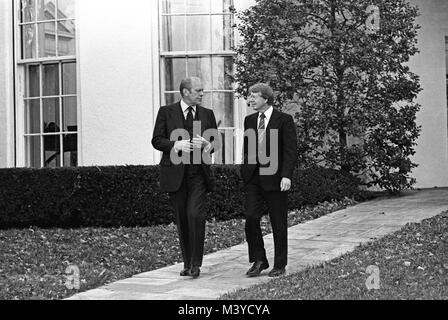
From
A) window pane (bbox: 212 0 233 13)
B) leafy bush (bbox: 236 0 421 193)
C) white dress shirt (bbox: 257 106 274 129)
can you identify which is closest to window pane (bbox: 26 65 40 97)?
window pane (bbox: 212 0 233 13)

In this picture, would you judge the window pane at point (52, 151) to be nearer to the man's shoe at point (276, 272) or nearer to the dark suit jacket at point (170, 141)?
the dark suit jacket at point (170, 141)

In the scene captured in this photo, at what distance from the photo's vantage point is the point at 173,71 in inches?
509

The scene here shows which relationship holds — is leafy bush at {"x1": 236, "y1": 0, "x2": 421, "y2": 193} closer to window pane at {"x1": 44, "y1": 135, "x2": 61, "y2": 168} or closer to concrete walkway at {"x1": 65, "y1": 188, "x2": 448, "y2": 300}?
concrete walkway at {"x1": 65, "y1": 188, "x2": 448, "y2": 300}

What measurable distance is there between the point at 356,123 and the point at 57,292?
6.82 m

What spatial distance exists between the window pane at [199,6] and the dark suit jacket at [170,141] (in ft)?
18.6

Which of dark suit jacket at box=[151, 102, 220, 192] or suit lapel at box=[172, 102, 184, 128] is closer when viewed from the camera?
dark suit jacket at box=[151, 102, 220, 192]

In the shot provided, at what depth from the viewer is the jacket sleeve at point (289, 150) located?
7168 millimetres

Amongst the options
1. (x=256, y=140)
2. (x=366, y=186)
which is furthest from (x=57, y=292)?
(x=366, y=186)

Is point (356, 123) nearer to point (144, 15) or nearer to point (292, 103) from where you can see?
point (292, 103)

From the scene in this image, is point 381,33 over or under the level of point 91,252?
over

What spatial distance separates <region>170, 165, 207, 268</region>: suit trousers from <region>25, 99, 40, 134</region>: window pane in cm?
709

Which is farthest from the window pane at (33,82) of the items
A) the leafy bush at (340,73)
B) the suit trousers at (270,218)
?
the suit trousers at (270,218)

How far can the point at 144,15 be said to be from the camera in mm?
12711

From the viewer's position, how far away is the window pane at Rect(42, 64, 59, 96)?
531 inches
